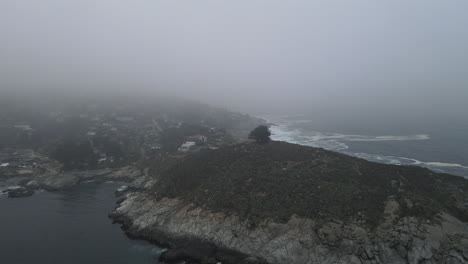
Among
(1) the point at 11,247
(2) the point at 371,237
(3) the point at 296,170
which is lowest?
(1) the point at 11,247

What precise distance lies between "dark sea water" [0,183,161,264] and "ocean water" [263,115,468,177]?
271 ft

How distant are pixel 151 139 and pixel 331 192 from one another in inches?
3581

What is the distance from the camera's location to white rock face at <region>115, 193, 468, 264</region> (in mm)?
38250

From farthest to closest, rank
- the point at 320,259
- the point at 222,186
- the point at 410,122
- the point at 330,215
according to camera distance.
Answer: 1. the point at 410,122
2. the point at 222,186
3. the point at 330,215
4. the point at 320,259

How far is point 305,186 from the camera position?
2056 inches

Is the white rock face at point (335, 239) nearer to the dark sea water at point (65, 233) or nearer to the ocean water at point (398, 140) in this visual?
the dark sea water at point (65, 233)

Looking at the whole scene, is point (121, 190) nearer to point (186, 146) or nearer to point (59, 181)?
point (59, 181)

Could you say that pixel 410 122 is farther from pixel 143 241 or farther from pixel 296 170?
pixel 143 241

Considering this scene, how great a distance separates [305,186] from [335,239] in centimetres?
1270

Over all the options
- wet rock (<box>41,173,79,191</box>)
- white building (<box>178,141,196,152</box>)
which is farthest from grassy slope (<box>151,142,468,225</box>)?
white building (<box>178,141,196,152</box>)

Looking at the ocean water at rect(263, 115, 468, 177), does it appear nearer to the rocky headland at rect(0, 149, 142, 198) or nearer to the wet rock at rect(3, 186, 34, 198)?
the rocky headland at rect(0, 149, 142, 198)

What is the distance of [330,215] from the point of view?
146ft

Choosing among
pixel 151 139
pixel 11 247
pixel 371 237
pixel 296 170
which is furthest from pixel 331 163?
pixel 151 139

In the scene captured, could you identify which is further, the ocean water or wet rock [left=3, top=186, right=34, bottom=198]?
the ocean water
